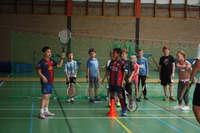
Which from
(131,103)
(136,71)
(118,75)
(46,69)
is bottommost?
(131,103)

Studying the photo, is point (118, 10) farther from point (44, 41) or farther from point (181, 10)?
point (44, 41)

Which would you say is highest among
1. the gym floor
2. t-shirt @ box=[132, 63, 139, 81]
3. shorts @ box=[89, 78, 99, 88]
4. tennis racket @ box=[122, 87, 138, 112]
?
t-shirt @ box=[132, 63, 139, 81]

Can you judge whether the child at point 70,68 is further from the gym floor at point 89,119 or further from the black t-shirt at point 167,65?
the black t-shirt at point 167,65

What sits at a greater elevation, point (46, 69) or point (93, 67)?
point (46, 69)

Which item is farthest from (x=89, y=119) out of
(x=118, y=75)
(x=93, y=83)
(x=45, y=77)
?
(x=93, y=83)

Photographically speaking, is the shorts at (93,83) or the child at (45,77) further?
the shorts at (93,83)

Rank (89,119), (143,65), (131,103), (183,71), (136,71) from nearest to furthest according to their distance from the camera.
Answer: (89,119)
(131,103)
(183,71)
(136,71)
(143,65)

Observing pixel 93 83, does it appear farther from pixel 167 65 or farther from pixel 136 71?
pixel 167 65

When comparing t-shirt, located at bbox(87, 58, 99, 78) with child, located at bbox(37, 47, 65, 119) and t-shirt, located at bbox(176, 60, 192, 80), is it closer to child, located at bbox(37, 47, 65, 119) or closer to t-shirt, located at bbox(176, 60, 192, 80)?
child, located at bbox(37, 47, 65, 119)

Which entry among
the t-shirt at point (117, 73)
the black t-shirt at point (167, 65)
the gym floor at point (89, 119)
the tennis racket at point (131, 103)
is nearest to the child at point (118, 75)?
the t-shirt at point (117, 73)

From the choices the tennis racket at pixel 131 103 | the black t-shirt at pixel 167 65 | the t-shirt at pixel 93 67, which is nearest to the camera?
the tennis racket at pixel 131 103

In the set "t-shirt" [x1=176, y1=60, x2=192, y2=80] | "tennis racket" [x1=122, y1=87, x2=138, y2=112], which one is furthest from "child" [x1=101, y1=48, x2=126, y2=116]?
"t-shirt" [x1=176, y1=60, x2=192, y2=80]

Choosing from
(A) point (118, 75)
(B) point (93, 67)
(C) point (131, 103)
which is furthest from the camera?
(B) point (93, 67)

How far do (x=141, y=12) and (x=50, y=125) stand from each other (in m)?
21.2
